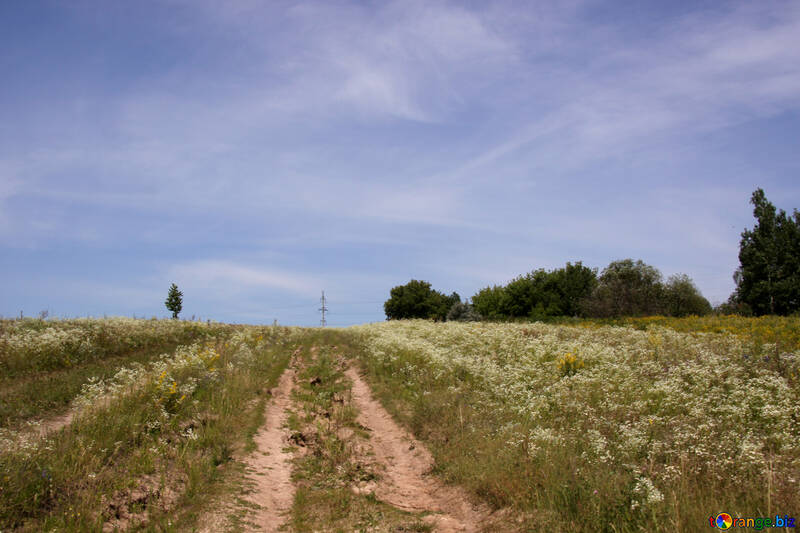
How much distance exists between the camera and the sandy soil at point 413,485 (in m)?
6.94

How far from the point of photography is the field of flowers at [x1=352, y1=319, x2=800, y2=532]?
215 inches

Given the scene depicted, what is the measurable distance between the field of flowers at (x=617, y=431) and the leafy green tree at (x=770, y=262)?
58.6 metres

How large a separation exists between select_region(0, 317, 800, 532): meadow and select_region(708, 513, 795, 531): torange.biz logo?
0.39 feet

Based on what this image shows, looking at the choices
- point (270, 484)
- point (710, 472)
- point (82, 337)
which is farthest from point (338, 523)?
point (82, 337)

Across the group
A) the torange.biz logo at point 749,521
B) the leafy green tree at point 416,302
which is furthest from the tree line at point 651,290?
the torange.biz logo at point 749,521

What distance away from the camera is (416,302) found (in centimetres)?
10244

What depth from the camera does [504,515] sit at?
654cm

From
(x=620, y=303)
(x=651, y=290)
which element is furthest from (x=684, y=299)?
(x=620, y=303)

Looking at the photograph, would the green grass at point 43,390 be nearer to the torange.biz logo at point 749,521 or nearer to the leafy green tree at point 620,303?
the torange.biz logo at point 749,521

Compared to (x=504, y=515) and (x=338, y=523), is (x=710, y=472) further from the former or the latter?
(x=338, y=523)

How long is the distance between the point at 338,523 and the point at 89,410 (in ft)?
19.3

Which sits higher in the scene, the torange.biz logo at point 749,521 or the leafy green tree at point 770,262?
the leafy green tree at point 770,262

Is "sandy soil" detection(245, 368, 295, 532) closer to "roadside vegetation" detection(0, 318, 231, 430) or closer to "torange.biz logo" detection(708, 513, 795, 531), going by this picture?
"roadside vegetation" detection(0, 318, 231, 430)

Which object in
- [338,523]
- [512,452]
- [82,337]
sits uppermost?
[82,337]
